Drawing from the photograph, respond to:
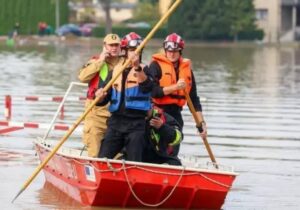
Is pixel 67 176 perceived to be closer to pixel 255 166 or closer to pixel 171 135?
pixel 171 135

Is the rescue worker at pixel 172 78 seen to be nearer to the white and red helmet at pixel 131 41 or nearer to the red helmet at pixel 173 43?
the red helmet at pixel 173 43

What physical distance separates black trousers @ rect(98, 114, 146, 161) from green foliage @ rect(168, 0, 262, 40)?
75686mm

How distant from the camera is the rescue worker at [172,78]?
1238 cm

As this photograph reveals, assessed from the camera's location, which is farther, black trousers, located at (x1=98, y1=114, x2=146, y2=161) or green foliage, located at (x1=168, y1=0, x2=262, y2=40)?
green foliage, located at (x1=168, y1=0, x2=262, y2=40)

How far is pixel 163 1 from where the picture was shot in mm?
103625

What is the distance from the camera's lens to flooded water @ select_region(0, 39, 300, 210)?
13555mm

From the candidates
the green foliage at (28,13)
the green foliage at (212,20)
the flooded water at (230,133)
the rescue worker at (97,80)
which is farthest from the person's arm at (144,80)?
the green foliage at (28,13)

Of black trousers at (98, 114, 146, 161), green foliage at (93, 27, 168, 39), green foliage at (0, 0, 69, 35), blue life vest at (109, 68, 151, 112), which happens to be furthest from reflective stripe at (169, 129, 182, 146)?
green foliage at (0, 0, 69, 35)

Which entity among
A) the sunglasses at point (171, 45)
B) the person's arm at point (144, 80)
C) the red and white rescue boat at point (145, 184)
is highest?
the sunglasses at point (171, 45)

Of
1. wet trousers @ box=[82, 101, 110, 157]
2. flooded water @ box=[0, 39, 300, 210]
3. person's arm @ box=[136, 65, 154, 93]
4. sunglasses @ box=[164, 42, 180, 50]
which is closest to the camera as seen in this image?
person's arm @ box=[136, 65, 154, 93]

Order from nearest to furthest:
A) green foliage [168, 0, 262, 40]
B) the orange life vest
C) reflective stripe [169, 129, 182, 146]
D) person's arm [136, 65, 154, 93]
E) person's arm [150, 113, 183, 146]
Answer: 1. person's arm [136, 65, 154, 93]
2. person's arm [150, 113, 183, 146]
3. reflective stripe [169, 129, 182, 146]
4. the orange life vest
5. green foliage [168, 0, 262, 40]

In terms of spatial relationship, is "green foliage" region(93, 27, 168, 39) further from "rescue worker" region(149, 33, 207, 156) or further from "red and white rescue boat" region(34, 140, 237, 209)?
"red and white rescue boat" region(34, 140, 237, 209)

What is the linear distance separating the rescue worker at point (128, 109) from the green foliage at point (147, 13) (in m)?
90.8

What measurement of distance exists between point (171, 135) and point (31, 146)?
19.7 ft
